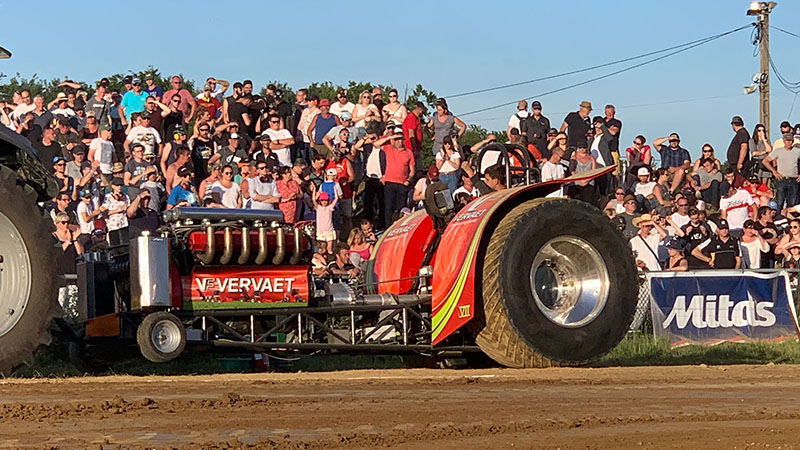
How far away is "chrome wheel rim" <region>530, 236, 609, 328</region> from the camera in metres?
8.73

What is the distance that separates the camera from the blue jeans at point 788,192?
17734mm

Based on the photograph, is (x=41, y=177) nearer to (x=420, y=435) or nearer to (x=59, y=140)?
(x=420, y=435)

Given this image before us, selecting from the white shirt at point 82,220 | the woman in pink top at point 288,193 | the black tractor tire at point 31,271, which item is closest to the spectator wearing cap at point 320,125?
the woman in pink top at point 288,193

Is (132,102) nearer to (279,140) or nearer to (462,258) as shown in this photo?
(279,140)

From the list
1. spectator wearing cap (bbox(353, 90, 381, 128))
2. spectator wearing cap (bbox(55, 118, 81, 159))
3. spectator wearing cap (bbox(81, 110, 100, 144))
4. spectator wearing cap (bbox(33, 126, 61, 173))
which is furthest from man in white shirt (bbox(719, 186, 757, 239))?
spectator wearing cap (bbox(33, 126, 61, 173))

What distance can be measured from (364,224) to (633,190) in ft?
16.3

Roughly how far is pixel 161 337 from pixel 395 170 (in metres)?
8.02

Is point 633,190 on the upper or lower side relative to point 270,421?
upper

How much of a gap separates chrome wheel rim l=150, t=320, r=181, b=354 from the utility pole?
2027 centimetres

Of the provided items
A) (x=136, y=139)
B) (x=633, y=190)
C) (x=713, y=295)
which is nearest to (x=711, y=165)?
(x=633, y=190)

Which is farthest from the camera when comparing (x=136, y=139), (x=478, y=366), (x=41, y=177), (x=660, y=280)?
(x=136, y=139)

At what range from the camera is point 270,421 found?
5.68 m

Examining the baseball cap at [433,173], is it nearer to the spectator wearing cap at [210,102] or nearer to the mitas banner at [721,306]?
the spectator wearing cap at [210,102]

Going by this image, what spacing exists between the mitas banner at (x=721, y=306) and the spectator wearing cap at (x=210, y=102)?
22.3ft
